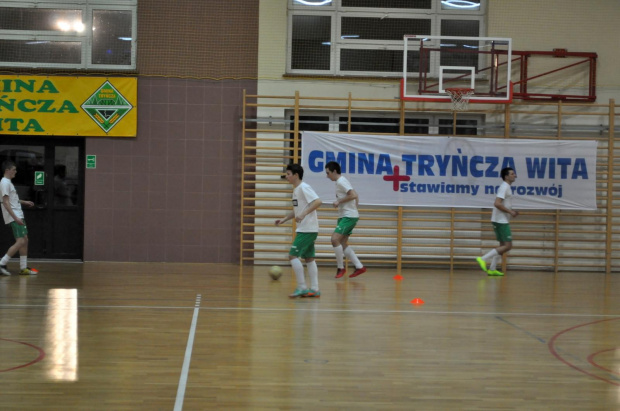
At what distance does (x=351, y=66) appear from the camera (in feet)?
40.8

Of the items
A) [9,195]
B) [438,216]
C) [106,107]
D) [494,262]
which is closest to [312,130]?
[438,216]

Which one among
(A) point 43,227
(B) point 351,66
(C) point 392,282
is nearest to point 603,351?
(C) point 392,282

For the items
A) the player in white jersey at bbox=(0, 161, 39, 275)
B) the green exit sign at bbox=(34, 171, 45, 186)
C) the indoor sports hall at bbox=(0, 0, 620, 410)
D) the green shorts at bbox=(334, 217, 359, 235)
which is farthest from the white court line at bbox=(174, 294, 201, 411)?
the green exit sign at bbox=(34, 171, 45, 186)

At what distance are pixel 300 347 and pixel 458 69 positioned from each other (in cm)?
779

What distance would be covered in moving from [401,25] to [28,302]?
26.7ft

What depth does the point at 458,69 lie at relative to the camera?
1191cm

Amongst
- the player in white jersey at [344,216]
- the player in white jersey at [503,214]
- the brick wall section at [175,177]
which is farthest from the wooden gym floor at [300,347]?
the brick wall section at [175,177]

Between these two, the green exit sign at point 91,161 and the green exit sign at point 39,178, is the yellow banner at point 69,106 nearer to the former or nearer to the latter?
the green exit sign at point 91,161

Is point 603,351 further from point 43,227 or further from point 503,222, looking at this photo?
point 43,227

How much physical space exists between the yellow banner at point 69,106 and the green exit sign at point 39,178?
2.46ft

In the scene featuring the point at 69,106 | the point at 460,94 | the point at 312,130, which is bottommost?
the point at 312,130

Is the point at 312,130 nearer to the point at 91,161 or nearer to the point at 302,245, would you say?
the point at 91,161

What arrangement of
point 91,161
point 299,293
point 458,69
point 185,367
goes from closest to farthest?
point 185,367
point 299,293
point 458,69
point 91,161

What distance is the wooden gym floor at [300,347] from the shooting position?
4152 mm
